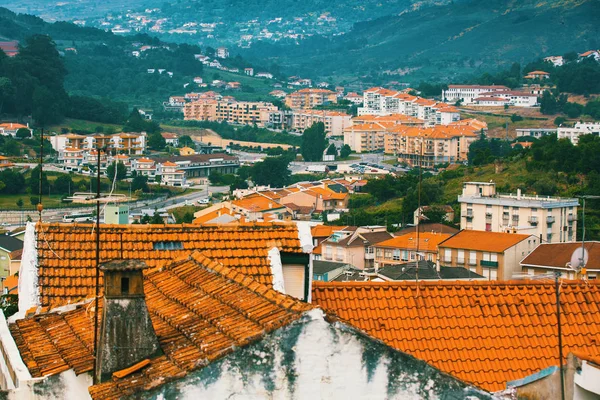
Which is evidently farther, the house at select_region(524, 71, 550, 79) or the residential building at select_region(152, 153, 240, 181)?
the house at select_region(524, 71, 550, 79)

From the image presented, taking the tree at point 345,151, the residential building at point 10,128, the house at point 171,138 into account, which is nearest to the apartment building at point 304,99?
the tree at point 345,151

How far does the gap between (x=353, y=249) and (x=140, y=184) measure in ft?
107

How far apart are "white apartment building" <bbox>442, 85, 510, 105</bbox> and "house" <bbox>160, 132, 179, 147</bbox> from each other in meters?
30.2

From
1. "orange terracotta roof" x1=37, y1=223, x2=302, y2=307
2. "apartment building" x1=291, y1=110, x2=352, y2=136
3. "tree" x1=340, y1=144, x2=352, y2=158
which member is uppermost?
"orange terracotta roof" x1=37, y1=223, x2=302, y2=307

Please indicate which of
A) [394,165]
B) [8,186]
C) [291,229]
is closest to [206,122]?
[394,165]

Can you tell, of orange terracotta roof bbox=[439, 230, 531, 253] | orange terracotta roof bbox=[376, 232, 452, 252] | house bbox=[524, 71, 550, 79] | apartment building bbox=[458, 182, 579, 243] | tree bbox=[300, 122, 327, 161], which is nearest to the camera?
orange terracotta roof bbox=[439, 230, 531, 253]

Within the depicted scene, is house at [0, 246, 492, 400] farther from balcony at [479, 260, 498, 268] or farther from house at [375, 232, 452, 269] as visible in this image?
house at [375, 232, 452, 269]

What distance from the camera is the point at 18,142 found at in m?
71.8

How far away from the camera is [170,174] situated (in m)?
73.6

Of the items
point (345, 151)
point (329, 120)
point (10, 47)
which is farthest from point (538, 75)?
point (10, 47)

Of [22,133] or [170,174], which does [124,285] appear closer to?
[170,174]

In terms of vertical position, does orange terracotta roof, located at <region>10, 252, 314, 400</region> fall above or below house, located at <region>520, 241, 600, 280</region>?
above

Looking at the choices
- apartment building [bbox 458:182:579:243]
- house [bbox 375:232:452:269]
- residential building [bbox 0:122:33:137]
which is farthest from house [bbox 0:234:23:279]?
residential building [bbox 0:122:33:137]

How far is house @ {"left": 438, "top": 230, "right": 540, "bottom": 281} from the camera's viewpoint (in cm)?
2978
